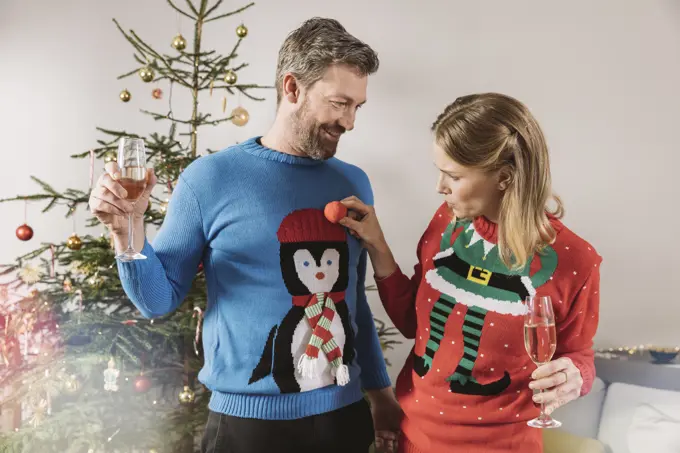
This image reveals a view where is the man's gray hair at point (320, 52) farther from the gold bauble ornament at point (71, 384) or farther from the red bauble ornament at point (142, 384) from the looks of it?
the gold bauble ornament at point (71, 384)

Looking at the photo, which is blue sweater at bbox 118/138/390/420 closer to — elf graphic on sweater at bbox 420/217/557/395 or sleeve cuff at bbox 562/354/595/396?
elf graphic on sweater at bbox 420/217/557/395

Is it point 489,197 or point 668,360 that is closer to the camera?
point 489,197

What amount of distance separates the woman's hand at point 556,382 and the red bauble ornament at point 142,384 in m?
1.44

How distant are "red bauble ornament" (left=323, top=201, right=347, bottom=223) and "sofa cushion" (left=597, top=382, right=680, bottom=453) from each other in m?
1.60

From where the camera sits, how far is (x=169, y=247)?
4.87 ft

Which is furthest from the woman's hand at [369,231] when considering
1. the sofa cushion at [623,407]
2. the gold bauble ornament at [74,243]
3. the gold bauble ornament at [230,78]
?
the sofa cushion at [623,407]

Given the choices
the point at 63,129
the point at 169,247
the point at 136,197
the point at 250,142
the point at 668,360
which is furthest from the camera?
the point at 63,129

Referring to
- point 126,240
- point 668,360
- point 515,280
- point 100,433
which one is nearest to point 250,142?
point 126,240

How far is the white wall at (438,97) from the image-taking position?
9.41 feet

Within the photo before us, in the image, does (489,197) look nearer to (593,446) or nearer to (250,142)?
(250,142)

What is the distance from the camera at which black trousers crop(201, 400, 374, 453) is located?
1.50m

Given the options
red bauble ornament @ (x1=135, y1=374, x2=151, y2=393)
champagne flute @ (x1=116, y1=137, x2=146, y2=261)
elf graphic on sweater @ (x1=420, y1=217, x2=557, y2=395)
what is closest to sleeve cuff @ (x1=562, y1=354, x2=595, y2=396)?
elf graphic on sweater @ (x1=420, y1=217, x2=557, y2=395)

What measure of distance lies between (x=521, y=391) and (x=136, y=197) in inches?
37.6

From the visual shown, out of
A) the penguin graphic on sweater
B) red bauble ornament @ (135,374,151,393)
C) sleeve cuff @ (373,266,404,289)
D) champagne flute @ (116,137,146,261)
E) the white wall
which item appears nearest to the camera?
champagne flute @ (116,137,146,261)
